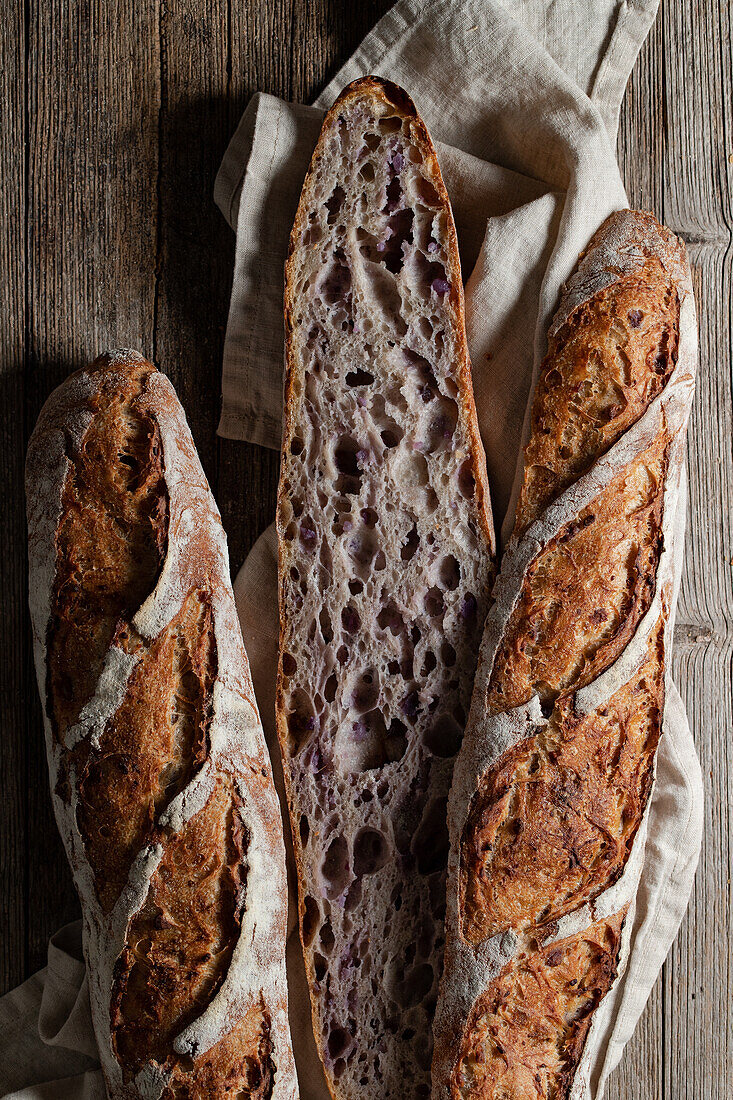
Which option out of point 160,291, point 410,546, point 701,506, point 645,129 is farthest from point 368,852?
point 645,129

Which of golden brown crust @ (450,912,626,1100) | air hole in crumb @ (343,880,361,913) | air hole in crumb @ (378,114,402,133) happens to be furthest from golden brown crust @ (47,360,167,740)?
golden brown crust @ (450,912,626,1100)

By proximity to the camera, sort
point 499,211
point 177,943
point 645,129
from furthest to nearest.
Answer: point 645,129 < point 499,211 < point 177,943

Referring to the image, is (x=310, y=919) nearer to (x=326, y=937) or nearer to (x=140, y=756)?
(x=326, y=937)

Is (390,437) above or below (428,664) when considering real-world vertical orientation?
above

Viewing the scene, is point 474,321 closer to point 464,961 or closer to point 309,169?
point 309,169

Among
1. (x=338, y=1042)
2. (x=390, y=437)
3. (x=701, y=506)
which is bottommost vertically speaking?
(x=338, y=1042)

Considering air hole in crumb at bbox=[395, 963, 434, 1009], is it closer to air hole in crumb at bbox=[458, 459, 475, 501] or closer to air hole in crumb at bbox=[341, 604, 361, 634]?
air hole in crumb at bbox=[341, 604, 361, 634]
